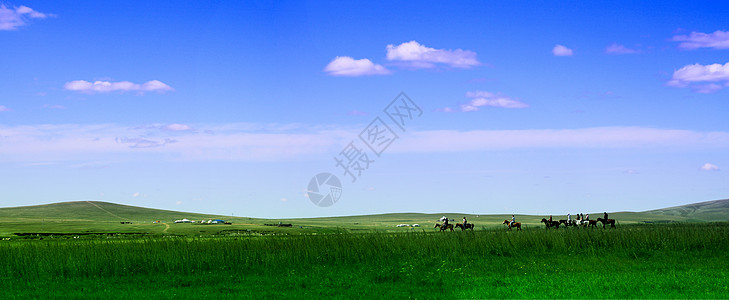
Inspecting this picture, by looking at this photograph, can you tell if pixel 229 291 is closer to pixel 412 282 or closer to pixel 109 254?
pixel 412 282

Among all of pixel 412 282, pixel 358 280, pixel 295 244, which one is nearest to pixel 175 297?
pixel 358 280

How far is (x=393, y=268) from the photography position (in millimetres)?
24719

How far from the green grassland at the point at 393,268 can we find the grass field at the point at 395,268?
5cm

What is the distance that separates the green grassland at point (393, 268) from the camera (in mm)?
18922

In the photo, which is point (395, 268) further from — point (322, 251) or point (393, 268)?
point (322, 251)

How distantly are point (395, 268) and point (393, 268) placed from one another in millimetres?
113

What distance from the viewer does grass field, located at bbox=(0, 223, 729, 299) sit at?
747 inches

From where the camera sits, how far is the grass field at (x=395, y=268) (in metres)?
19.0

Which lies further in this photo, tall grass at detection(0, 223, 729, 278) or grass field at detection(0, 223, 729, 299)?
tall grass at detection(0, 223, 729, 278)

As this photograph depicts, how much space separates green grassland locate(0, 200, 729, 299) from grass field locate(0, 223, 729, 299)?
0.05 meters

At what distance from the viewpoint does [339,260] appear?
2808 centimetres

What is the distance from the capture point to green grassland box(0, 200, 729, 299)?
18.9 metres

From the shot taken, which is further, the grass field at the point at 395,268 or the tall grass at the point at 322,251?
the tall grass at the point at 322,251

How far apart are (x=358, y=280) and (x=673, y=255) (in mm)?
16323
